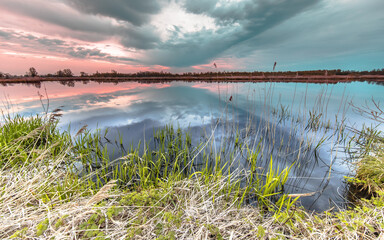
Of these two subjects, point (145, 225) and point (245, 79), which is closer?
point (145, 225)

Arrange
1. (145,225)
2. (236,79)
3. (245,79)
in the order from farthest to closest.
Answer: (245,79) → (236,79) → (145,225)

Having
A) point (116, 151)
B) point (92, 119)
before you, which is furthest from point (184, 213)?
point (92, 119)

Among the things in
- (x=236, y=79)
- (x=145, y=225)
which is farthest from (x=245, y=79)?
(x=145, y=225)

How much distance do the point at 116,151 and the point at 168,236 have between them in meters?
4.92

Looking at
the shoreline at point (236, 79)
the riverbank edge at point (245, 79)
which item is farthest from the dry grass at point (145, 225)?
the shoreline at point (236, 79)

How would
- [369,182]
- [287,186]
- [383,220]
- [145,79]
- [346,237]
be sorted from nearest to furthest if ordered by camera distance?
[346,237], [383,220], [369,182], [287,186], [145,79]

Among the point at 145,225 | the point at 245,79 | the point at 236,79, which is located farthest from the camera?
the point at 245,79

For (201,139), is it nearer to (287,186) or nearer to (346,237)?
(287,186)

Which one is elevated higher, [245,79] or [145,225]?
[245,79]

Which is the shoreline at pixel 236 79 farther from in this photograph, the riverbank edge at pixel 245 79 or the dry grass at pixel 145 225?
the dry grass at pixel 145 225

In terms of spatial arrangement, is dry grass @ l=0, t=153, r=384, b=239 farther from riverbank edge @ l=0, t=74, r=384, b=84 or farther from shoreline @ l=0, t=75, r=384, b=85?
shoreline @ l=0, t=75, r=384, b=85

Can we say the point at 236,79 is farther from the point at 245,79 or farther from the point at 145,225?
the point at 145,225

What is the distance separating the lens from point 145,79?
62938 millimetres

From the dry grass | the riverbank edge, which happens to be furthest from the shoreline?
the dry grass
